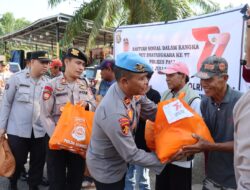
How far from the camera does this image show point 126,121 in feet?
6.21

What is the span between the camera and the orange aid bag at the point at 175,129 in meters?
1.89

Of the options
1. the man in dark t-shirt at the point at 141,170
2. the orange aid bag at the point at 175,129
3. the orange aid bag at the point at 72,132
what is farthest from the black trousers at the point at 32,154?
the orange aid bag at the point at 175,129

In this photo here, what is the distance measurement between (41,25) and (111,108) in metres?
11.6

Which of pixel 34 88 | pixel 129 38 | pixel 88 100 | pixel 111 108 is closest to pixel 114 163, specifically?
pixel 111 108

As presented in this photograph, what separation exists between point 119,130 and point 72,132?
903 millimetres

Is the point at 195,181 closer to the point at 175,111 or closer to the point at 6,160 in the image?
the point at 6,160

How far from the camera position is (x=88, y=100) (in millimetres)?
3121

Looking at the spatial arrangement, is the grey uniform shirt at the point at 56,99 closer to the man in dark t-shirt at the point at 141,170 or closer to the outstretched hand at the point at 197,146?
the man in dark t-shirt at the point at 141,170

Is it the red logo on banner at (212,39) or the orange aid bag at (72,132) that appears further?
the red logo on banner at (212,39)

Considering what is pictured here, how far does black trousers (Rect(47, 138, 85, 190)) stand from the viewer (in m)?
3.04

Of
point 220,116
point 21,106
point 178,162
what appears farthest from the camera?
point 21,106

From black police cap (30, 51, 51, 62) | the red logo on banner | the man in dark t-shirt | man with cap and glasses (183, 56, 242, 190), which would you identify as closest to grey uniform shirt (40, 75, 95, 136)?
black police cap (30, 51, 51, 62)

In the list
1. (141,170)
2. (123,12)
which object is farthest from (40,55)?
(123,12)

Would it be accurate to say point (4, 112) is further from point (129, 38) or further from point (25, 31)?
point (25, 31)
